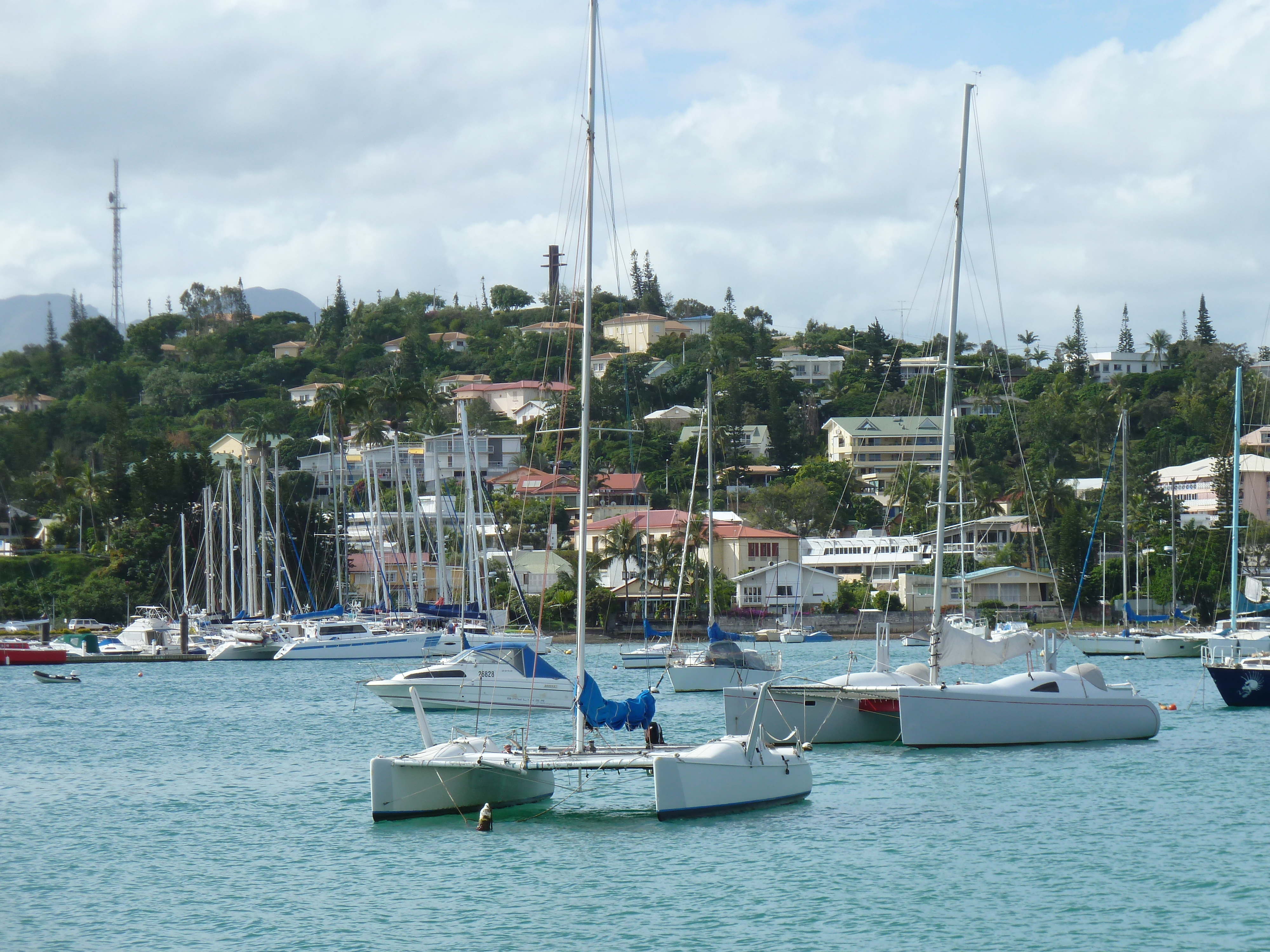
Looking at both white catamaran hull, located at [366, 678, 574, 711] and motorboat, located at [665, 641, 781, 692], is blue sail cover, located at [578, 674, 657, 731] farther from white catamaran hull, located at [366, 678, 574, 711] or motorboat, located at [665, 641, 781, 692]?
motorboat, located at [665, 641, 781, 692]

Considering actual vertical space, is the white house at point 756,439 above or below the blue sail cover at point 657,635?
above

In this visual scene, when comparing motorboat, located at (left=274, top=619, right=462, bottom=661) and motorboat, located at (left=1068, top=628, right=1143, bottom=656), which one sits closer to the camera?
motorboat, located at (left=274, top=619, right=462, bottom=661)

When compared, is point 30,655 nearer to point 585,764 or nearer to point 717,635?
point 717,635

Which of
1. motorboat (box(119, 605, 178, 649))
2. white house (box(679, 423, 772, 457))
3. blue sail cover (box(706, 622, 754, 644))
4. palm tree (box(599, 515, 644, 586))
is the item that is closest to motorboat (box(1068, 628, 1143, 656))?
blue sail cover (box(706, 622, 754, 644))

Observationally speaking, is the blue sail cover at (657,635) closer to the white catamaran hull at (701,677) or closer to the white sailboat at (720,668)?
the white sailboat at (720,668)

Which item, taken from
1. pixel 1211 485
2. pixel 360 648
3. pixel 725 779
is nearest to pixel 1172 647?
pixel 360 648

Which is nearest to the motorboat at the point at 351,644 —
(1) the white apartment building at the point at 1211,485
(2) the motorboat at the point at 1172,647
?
(2) the motorboat at the point at 1172,647

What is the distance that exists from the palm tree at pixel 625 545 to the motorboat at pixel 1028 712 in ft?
220

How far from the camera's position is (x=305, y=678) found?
2441 inches

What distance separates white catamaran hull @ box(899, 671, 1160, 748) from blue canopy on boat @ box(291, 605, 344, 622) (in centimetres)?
4693

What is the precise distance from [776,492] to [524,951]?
109441 mm

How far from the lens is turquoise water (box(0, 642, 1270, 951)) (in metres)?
18.2

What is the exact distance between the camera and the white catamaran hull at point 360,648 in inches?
2618

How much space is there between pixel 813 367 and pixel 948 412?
15688 centimetres
